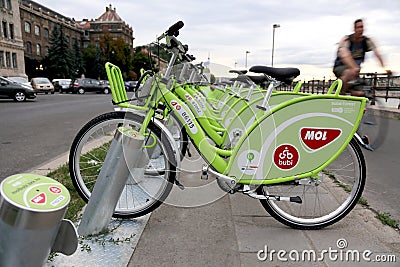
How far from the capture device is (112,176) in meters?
2.52

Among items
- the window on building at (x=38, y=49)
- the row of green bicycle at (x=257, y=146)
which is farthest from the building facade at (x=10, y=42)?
the row of green bicycle at (x=257, y=146)

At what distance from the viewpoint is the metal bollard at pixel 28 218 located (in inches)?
67.6

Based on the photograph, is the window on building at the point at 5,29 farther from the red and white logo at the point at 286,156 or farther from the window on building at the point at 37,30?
the red and white logo at the point at 286,156

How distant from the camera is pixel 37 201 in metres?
1.76

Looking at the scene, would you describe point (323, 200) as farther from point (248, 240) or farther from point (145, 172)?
point (145, 172)

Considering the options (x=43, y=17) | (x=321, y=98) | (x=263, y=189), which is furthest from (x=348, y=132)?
(x=43, y=17)

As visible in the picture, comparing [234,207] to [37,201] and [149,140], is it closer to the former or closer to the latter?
[149,140]

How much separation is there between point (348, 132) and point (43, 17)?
A: 2782 inches

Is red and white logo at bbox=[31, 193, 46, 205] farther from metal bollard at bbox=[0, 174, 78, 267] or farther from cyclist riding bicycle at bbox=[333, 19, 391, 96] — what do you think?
cyclist riding bicycle at bbox=[333, 19, 391, 96]

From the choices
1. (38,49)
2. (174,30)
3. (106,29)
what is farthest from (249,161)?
(106,29)

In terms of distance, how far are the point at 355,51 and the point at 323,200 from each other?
3.35 metres

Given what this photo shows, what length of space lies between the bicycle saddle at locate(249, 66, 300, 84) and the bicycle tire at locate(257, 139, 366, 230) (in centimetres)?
72

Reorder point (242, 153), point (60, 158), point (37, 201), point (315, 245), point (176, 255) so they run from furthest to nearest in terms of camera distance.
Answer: point (60, 158) < point (242, 153) < point (315, 245) < point (176, 255) < point (37, 201)

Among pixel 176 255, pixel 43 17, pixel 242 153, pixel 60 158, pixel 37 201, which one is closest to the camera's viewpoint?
pixel 37 201
